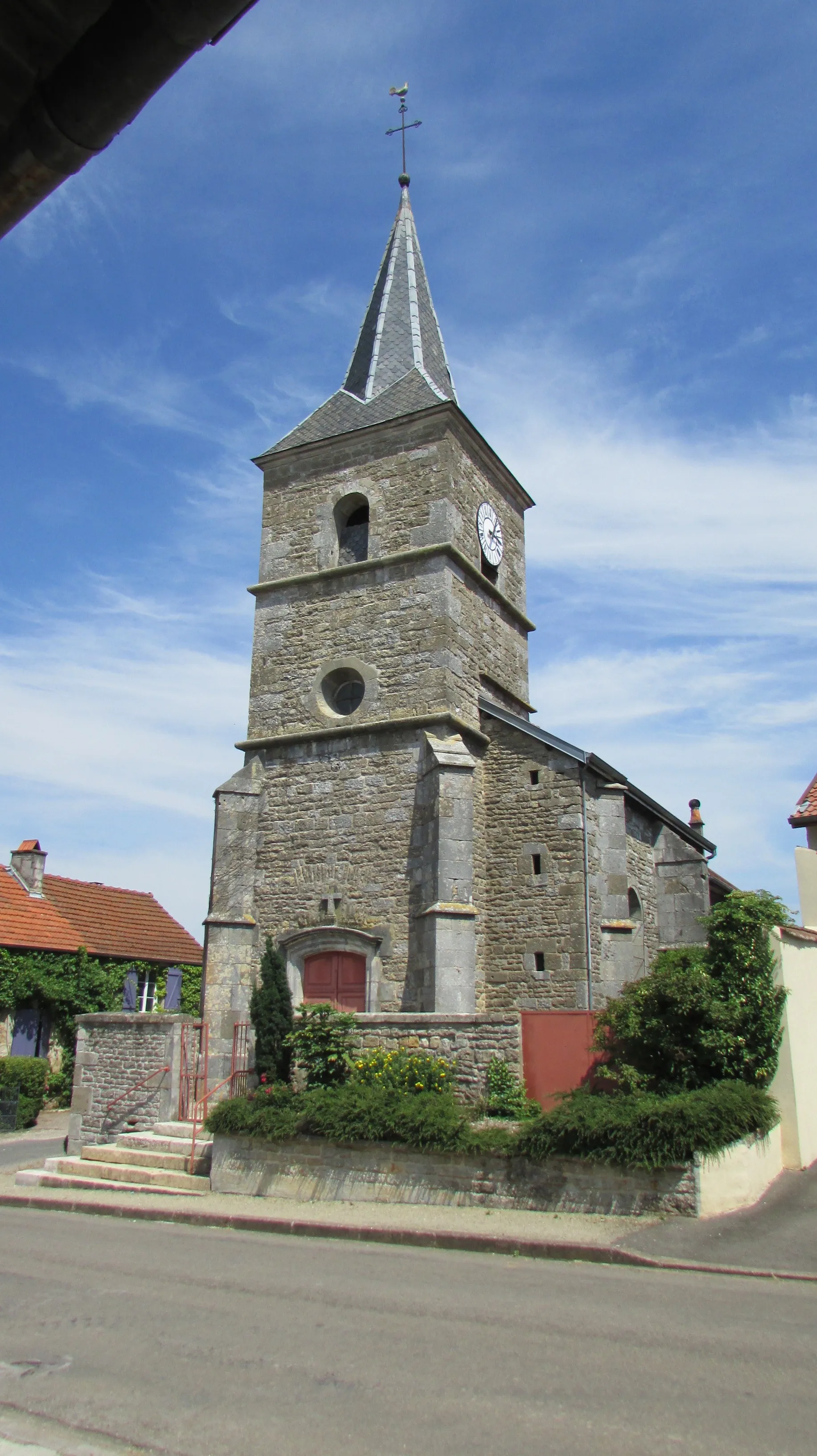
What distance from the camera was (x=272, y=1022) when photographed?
12500 millimetres

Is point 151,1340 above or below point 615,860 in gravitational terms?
below

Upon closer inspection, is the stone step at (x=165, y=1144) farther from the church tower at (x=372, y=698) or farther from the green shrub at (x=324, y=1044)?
the green shrub at (x=324, y=1044)

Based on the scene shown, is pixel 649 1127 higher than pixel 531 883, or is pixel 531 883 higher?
pixel 531 883

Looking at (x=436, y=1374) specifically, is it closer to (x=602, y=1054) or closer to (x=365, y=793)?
(x=602, y=1054)

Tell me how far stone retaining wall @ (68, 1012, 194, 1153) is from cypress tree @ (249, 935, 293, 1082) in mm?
2430

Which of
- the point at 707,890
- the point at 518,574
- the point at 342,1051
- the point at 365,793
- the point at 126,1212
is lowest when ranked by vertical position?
the point at 126,1212

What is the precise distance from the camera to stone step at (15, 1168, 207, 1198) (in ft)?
38.7

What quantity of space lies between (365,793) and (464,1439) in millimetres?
10916

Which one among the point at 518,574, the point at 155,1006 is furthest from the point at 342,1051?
the point at 155,1006

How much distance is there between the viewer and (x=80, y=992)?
854 inches

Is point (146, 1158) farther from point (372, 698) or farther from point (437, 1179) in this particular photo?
point (372, 698)

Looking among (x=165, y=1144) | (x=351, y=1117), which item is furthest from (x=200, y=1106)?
(x=351, y=1117)

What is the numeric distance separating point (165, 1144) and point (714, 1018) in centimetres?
785

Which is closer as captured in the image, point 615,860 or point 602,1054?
point 602,1054
